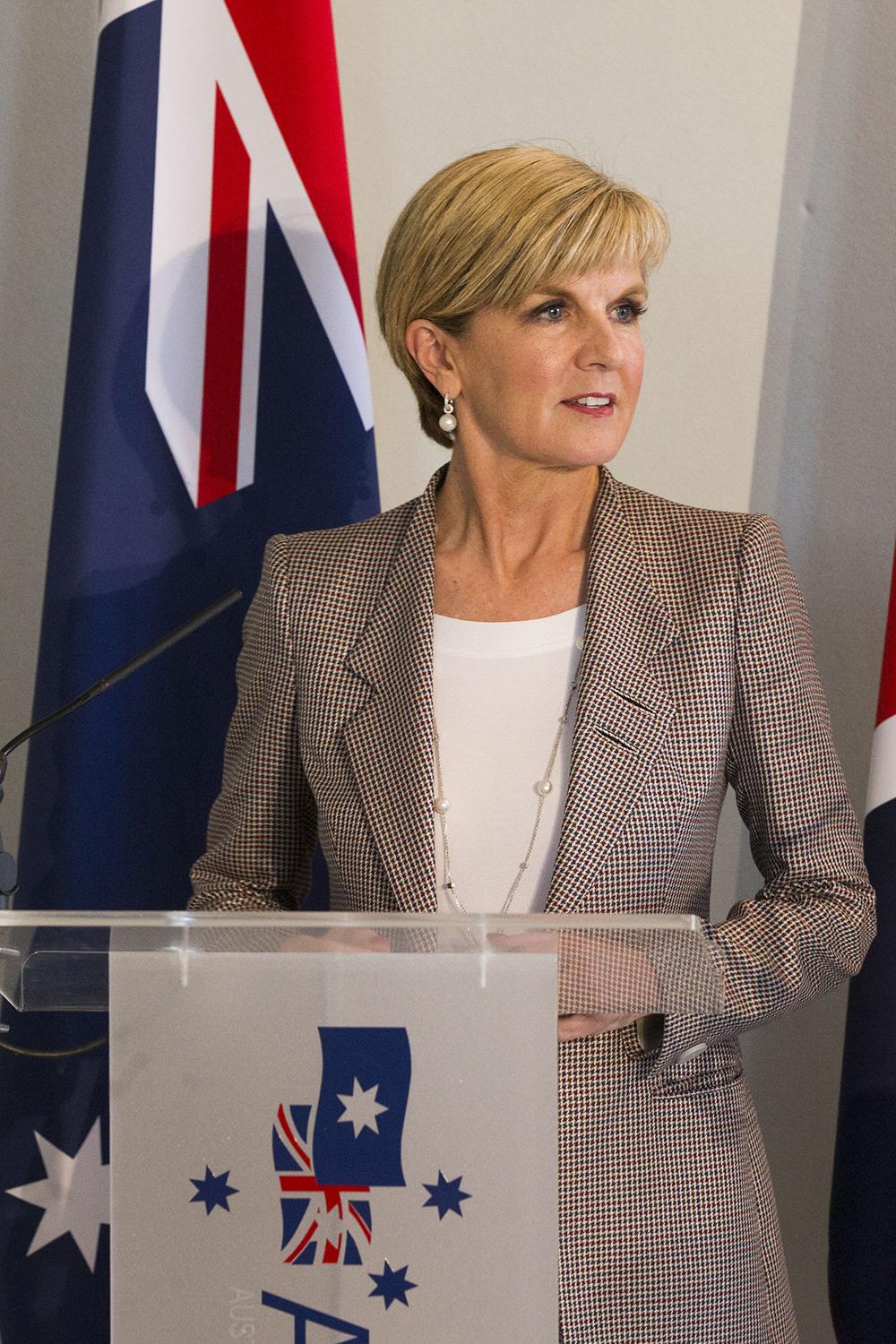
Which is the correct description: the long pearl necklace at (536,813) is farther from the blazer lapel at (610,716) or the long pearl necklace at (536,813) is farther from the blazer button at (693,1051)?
the blazer button at (693,1051)

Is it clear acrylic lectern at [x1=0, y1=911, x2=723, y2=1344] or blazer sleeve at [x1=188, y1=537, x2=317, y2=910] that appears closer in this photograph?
clear acrylic lectern at [x1=0, y1=911, x2=723, y2=1344]

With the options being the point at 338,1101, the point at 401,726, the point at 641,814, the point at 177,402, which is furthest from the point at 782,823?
the point at 177,402

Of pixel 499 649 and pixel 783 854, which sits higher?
pixel 499 649

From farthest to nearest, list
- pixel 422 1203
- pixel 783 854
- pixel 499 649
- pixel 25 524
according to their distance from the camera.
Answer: pixel 25 524
pixel 499 649
pixel 783 854
pixel 422 1203

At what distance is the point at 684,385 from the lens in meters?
2.42

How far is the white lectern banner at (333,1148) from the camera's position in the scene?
105 centimetres

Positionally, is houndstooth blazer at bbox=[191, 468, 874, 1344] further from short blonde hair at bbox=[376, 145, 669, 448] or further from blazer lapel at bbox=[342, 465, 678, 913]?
short blonde hair at bbox=[376, 145, 669, 448]

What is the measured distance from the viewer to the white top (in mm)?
1562

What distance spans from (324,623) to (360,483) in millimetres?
528

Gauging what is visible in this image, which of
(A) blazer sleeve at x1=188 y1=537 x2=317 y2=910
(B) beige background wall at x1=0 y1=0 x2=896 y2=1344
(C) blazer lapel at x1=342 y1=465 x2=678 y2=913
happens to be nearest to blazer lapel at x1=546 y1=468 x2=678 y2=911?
(C) blazer lapel at x1=342 y1=465 x2=678 y2=913

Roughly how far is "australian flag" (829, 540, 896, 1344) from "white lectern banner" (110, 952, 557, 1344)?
87cm

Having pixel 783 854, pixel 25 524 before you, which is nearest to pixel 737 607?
pixel 783 854

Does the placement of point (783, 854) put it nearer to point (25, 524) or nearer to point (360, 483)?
point (360, 483)

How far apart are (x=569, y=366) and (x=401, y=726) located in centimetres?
43
